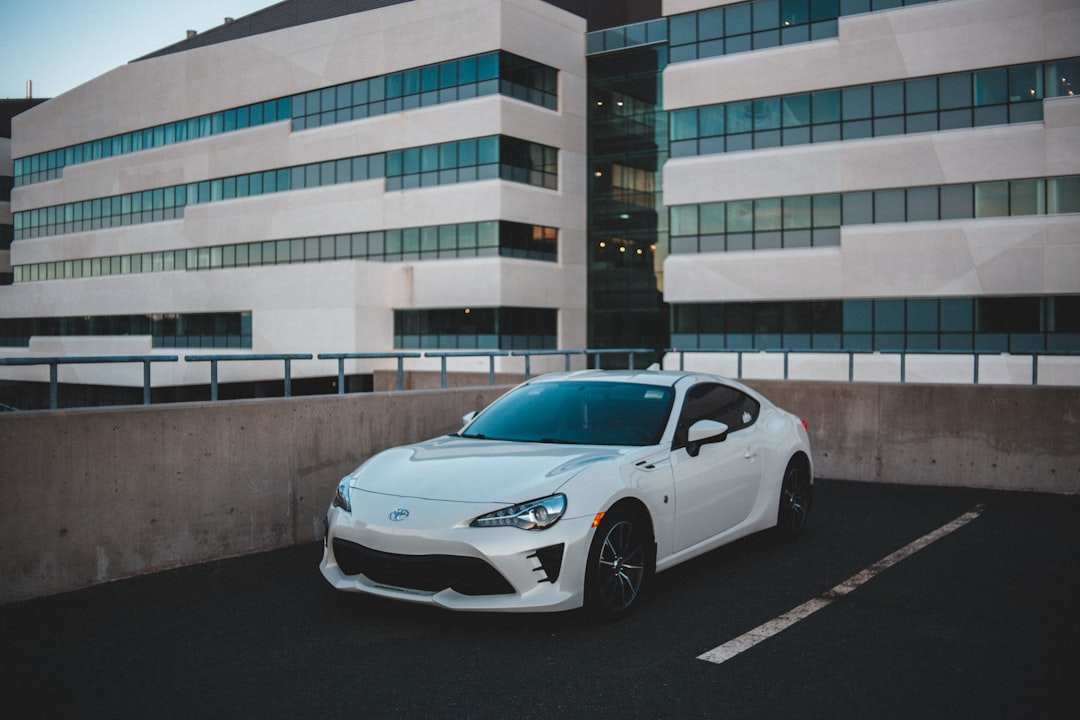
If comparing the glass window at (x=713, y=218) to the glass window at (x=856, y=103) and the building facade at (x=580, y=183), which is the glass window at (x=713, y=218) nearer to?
the building facade at (x=580, y=183)

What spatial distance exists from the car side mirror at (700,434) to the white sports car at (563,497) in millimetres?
10

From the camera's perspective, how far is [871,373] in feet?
108

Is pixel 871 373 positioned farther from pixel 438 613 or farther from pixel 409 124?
pixel 438 613

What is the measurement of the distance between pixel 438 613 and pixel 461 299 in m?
35.2

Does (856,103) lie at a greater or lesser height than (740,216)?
greater

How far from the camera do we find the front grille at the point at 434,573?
5254 millimetres

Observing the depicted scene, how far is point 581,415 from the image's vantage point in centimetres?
686

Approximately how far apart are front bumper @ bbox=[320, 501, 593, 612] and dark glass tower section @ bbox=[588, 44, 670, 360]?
38179mm

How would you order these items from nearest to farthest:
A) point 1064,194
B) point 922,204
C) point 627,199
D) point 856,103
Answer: point 1064,194, point 922,204, point 856,103, point 627,199

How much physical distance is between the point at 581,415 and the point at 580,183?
1495 inches

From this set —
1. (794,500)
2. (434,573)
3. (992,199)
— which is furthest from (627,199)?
(434,573)

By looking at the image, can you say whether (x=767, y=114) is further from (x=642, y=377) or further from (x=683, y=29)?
(x=642, y=377)

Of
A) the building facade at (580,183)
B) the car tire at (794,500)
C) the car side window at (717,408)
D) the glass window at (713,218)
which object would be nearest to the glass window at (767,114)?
the building facade at (580,183)

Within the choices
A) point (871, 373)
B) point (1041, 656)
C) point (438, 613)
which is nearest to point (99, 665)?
point (438, 613)
